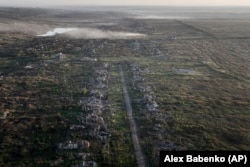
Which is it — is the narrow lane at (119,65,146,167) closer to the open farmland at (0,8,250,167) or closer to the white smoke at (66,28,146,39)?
the open farmland at (0,8,250,167)

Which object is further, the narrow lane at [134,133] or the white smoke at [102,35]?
the white smoke at [102,35]

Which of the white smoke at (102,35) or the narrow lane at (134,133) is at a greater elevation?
the white smoke at (102,35)

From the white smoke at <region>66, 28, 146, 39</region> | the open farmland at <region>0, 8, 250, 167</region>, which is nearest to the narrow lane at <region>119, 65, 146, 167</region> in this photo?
the open farmland at <region>0, 8, 250, 167</region>

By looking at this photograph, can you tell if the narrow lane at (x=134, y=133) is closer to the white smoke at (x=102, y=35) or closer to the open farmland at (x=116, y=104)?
the open farmland at (x=116, y=104)

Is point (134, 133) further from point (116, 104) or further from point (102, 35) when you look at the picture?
point (102, 35)

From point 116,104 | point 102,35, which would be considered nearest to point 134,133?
point 116,104

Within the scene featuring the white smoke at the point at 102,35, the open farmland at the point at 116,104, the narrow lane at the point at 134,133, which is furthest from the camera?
the white smoke at the point at 102,35

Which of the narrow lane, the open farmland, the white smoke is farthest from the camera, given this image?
the white smoke

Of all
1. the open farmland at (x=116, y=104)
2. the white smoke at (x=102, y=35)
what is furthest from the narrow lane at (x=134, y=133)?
the white smoke at (x=102, y=35)

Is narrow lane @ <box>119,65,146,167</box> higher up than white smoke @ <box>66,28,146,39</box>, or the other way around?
white smoke @ <box>66,28,146,39</box>
